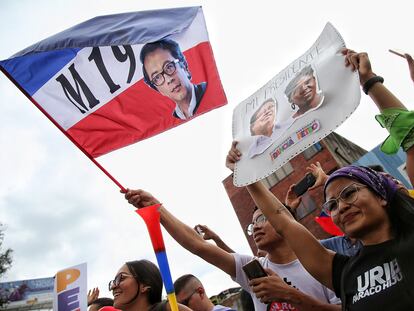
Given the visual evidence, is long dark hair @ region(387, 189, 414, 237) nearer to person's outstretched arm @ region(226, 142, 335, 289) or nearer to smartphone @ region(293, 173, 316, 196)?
person's outstretched arm @ region(226, 142, 335, 289)

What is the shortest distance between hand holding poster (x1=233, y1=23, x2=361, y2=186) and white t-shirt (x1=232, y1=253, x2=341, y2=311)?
70 centimetres

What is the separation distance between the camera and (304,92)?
1.97m

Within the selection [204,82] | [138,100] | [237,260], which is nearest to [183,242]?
[237,260]

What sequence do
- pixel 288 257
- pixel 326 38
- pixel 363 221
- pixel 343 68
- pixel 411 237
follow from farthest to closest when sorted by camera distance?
1. pixel 288 257
2. pixel 326 38
3. pixel 343 68
4. pixel 363 221
5. pixel 411 237

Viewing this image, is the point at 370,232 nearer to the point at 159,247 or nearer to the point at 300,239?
the point at 300,239

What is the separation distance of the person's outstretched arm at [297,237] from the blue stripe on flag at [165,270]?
67cm

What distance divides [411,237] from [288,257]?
3.45ft

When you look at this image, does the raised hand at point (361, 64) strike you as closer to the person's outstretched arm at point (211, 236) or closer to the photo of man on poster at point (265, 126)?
the photo of man on poster at point (265, 126)

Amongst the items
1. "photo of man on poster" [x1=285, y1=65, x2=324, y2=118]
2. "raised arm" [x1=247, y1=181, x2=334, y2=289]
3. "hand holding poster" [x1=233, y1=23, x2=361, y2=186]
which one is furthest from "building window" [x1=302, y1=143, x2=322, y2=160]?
"raised arm" [x1=247, y1=181, x2=334, y2=289]

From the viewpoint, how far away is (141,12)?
122 inches

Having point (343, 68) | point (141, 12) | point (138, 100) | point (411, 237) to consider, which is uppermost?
point (141, 12)

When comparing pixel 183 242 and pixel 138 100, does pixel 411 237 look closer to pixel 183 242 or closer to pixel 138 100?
pixel 183 242

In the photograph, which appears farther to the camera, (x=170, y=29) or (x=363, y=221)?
(x=170, y=29)

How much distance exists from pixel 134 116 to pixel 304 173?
18.3 meters
